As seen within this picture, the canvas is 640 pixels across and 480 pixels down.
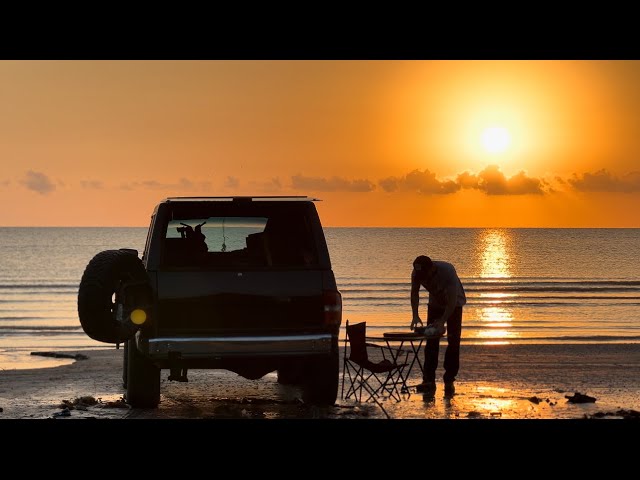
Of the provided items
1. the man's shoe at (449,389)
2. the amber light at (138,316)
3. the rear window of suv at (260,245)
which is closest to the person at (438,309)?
the man's shoe at (449,389)

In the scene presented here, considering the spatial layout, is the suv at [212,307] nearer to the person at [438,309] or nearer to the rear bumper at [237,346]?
the rear bumper at [237,346]

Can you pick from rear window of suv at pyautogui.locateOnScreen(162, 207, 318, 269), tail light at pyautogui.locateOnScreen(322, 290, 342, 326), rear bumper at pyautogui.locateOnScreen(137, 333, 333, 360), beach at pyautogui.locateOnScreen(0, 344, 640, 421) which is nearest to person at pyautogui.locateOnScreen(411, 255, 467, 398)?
beach at pyautogui.locateOnScreen(0, 344, 640, 421)

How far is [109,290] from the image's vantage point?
1116 centimetres

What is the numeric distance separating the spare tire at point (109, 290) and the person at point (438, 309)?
12.3 ft

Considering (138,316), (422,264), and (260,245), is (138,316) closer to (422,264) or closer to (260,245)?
(260,245)

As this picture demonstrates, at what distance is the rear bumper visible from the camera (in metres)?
11.0

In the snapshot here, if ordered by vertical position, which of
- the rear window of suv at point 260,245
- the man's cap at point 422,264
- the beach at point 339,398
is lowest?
the beach at point 339,398

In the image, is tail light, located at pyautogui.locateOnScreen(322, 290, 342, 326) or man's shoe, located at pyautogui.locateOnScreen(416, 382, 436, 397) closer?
tail light, located at pyautogui.locateOnScreen(322, 290, 342, 326)

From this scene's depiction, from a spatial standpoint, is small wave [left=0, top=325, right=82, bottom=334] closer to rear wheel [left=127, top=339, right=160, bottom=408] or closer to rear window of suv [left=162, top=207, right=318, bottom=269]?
rear wheel [left=127, top=339, right=160, bottom=408]

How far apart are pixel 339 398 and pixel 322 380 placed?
157 centimetres

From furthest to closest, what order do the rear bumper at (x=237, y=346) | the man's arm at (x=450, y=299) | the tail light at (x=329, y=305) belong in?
the man's arm at (x=450, y=299) → the tail light at (x=329, y=305) → the rear bumper at (x=237, y=346)

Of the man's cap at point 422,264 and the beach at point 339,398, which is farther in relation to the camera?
the man's cap at point 422,264

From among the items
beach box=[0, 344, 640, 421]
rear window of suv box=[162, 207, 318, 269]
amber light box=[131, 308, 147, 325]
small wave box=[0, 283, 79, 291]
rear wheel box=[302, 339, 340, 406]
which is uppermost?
rear window of suv box=[162, 207, 318, 269]

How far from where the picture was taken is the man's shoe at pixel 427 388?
1436 centimetres
